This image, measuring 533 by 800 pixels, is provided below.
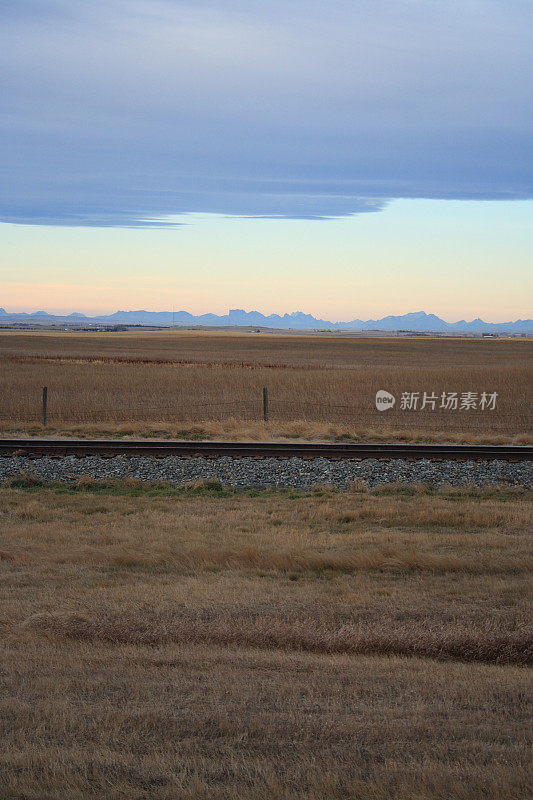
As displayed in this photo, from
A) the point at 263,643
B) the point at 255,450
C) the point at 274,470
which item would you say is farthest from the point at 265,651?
the point at 255,450

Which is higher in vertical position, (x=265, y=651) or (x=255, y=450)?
(x=255, y=450)

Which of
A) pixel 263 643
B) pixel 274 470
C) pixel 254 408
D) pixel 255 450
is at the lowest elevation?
pixel 263 643

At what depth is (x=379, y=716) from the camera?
15.3 ft

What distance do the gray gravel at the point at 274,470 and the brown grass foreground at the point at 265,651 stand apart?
2335mm

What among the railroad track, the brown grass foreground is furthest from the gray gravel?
the brown grass foreground

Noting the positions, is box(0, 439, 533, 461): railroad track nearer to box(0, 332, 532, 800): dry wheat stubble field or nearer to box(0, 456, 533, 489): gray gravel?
box(0, 456, 533, 489): gray gravel

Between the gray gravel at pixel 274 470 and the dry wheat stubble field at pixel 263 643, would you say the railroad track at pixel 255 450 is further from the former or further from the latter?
the dry wheat stubble field at pixel 263 643

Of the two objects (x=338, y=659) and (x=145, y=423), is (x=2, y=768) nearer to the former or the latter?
(x=338, y=659)

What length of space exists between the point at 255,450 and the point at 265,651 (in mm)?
10754

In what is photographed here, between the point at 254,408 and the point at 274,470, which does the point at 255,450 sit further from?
the point at 254,408

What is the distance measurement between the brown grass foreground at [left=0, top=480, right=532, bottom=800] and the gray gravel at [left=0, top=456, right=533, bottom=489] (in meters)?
2.34

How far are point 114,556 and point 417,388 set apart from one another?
2648cm

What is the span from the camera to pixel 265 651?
20.9ft

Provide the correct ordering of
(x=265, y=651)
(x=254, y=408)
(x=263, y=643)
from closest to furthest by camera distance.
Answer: (x=265, y=651), (x=263, y=643), (x=254, y=408)
